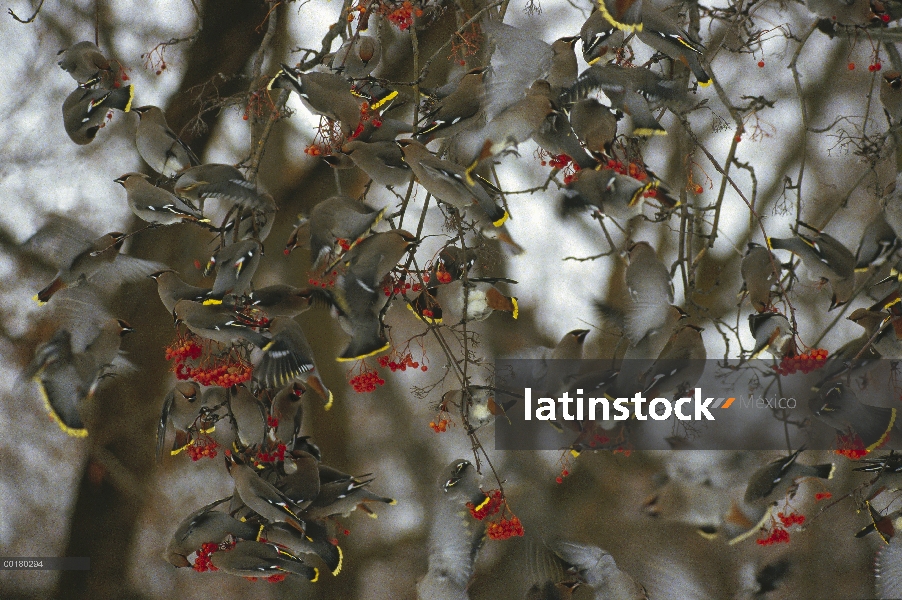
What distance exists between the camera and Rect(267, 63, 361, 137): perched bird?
3.70 ft

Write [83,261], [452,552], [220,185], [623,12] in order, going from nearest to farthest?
[623,12], [220,185], [83,261], [452,552]

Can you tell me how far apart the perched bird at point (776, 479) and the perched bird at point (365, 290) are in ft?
2.71

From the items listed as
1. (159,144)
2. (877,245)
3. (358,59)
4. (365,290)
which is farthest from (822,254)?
(159,144)

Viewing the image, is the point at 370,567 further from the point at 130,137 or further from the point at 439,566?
the point at 130,137

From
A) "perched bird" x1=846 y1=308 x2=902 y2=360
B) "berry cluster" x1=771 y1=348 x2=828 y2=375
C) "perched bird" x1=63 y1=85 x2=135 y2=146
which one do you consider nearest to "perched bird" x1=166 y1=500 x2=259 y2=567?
"perched bird" x1=63 y1=85 x2=135 y2=146

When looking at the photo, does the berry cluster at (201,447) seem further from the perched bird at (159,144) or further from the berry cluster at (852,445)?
the berry cluster at (852,445)

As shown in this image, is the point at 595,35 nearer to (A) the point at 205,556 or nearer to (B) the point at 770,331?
(B) the point at 770,331

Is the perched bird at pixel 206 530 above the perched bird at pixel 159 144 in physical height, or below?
below

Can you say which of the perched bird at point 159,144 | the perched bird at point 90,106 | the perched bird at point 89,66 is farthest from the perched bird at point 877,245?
the perched bird at point 89,66

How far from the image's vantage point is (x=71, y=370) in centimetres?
145

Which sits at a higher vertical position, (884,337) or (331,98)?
(331,98)

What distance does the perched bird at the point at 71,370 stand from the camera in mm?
1396

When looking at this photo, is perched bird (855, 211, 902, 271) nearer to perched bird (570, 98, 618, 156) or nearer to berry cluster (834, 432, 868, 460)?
berry cluster (834, 432, 868, 460)

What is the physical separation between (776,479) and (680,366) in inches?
13.5
